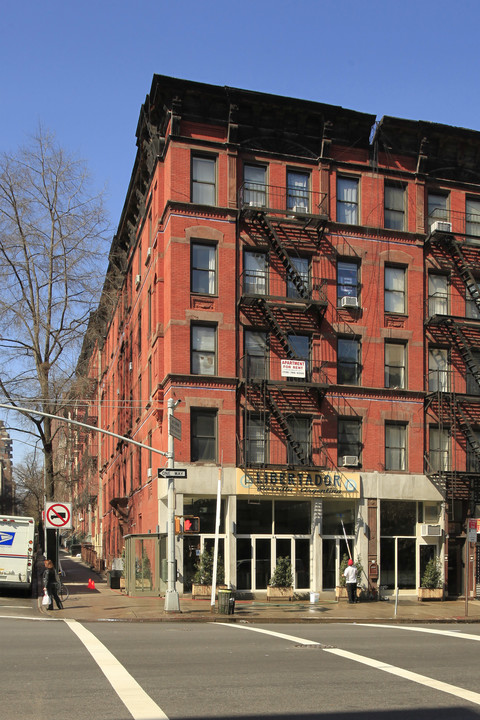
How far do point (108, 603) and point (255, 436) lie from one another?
8.58 meters

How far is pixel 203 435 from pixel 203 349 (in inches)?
136

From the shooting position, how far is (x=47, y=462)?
137 ft

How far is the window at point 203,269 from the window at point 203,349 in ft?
5.05

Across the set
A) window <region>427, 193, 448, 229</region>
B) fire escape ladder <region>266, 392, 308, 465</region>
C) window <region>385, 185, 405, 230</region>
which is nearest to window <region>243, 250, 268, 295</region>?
fire escape ladder <region>266, 392, 308, 465</region>

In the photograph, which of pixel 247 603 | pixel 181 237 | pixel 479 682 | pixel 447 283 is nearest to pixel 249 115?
pixel 181 237

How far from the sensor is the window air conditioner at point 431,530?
1323 inches

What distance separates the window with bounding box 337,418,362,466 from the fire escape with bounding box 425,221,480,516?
3.24 metres

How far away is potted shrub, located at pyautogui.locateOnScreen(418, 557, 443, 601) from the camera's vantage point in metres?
33.1

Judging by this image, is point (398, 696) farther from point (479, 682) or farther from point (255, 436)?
point (255, 436)

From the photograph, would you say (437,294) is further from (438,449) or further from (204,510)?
(204,510)

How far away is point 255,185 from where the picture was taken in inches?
1340

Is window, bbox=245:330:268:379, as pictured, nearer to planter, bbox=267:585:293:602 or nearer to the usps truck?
planter, bbox=267:585:293:602

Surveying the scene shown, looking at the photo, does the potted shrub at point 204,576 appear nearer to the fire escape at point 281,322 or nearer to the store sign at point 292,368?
the fire escape at point 281,322

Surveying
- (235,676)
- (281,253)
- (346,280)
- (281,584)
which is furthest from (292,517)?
(235,676)
